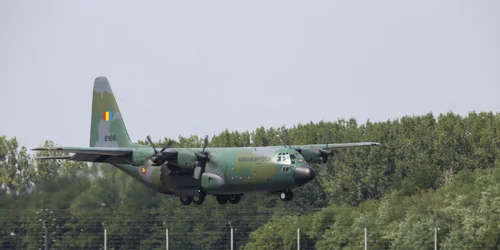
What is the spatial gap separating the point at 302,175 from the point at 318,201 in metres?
48.5

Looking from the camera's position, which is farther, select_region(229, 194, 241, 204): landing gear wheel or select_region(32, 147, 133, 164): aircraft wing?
select_region(229, 194, 241, 204): landing gear wheel

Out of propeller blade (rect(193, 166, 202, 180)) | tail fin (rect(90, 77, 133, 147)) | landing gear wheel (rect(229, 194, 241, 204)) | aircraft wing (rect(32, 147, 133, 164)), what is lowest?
landing gear wheel (rect(229, 194, 241, 204))

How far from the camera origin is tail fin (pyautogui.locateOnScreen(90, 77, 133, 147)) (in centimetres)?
7256

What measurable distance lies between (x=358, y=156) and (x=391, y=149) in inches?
112

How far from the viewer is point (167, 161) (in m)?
66.9

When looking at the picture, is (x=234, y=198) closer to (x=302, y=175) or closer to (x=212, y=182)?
(x=212, y=182)

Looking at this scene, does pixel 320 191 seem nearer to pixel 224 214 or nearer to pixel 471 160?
→ pixel 471 160

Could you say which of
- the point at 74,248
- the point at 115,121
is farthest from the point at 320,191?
the point at 115,121

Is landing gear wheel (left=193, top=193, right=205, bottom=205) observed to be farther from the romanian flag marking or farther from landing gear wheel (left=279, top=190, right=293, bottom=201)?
the romanian flag marking

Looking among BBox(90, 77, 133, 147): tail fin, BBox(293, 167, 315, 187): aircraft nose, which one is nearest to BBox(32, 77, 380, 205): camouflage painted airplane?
BBox(293, 167, 315, 187): aircraft nose

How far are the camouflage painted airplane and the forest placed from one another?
13.0 m

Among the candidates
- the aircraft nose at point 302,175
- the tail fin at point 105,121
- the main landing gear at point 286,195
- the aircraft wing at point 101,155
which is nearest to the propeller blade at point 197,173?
the aircraft wing at point 101,155

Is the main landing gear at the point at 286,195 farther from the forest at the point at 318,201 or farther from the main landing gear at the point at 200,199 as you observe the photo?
the forest at the point at 318,201

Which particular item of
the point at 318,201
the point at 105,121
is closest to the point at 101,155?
the point at 105,121
